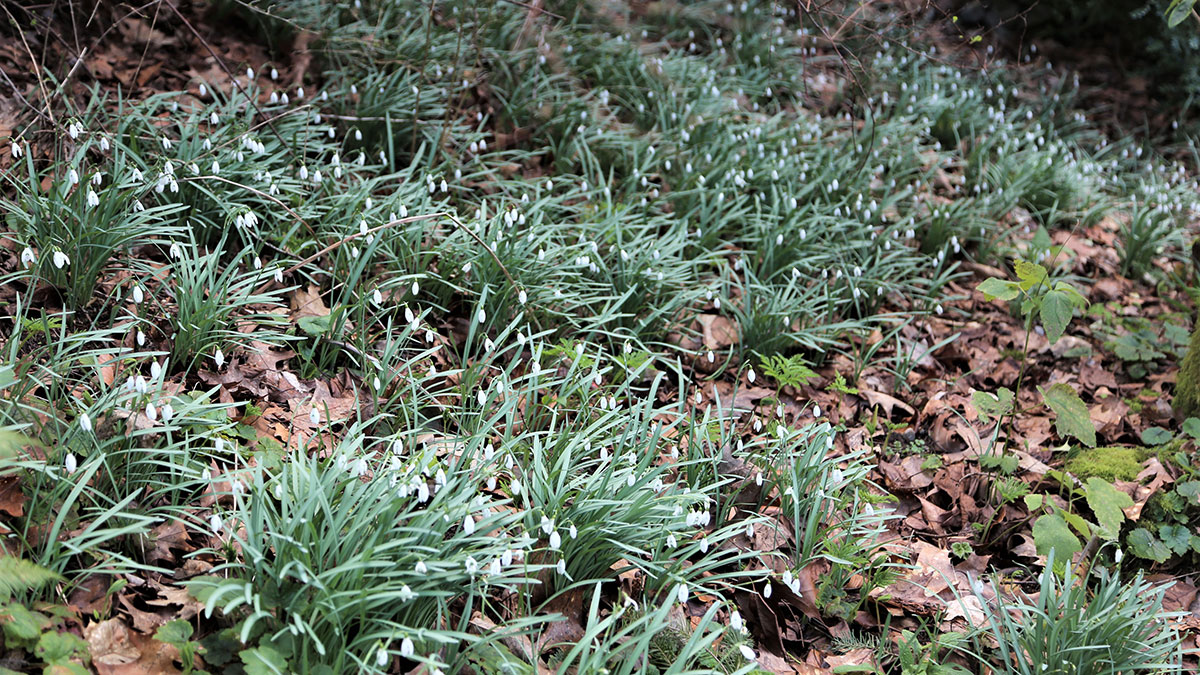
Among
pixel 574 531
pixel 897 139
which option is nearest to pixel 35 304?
pixel 574 531

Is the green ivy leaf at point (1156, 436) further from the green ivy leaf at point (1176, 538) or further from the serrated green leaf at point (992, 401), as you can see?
the serrated green leaf at point (992, 401)

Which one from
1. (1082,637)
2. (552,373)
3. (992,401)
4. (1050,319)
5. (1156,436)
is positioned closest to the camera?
(1082,637)

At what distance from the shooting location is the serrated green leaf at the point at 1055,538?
2.83m

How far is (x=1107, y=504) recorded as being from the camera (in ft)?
9.77

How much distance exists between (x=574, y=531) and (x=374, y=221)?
1923 millimetres

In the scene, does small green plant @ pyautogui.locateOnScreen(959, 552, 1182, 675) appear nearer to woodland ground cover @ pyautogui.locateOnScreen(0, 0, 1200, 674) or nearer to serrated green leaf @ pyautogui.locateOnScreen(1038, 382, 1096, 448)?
woodland ground cover @ pyautogui.locateOnScreen(0, 0, 1200, 674)

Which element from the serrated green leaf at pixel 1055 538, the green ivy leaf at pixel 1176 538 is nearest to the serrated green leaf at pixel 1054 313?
the serrated green leaf at pixel 1055 538

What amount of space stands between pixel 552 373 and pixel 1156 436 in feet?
8.53

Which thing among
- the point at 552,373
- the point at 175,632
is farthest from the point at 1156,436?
the point at 175,632

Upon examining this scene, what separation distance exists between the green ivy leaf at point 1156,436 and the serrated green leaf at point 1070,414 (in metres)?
0.56

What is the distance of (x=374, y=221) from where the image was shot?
12.2ft

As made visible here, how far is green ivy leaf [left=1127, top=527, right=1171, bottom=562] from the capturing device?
10.0 feet

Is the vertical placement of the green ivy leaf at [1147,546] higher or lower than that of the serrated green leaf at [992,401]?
lower

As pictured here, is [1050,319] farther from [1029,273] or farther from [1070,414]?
[1070,414]
